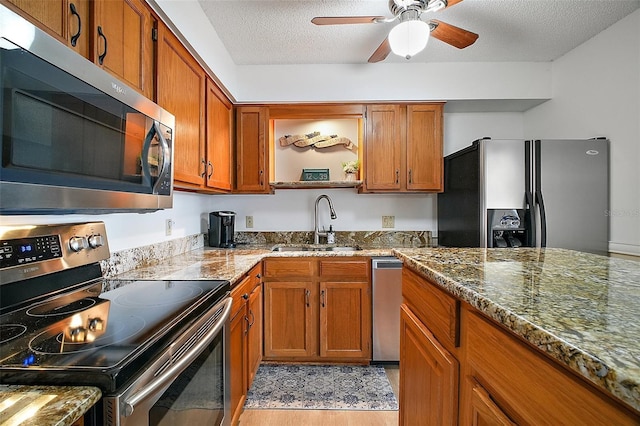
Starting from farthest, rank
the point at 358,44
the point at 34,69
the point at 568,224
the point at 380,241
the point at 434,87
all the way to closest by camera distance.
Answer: the point at 380,241 < the point at 434,87 < the point at 358,44 < the point at 568,224 < the point at 34,69

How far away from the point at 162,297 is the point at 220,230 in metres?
1.55

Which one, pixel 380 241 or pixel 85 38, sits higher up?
pixel 85 38

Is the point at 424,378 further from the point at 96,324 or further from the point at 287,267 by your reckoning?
the point at 287,267

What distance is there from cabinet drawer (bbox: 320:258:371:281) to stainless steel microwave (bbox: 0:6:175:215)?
1.39 m

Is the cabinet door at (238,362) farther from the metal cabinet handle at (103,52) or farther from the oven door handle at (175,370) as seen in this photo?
the metal cabinet handle at (103,52)

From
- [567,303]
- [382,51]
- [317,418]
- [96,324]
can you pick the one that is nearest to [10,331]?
[96,324]

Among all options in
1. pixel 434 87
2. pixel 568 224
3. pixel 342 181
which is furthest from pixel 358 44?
pixel 568 224

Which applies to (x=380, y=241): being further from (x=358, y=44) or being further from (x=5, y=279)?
(x=5, y=279)

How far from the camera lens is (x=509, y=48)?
7.93 feet

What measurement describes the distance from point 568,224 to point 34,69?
2846 millimetres

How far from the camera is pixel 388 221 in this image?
293cm

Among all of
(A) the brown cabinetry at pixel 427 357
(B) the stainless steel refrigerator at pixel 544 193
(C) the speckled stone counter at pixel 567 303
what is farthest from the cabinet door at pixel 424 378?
(B) the stainless steel refrigerator at pixel 544 193

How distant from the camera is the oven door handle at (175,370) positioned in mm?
655

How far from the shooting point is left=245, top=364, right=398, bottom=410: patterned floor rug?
189 centimetres
